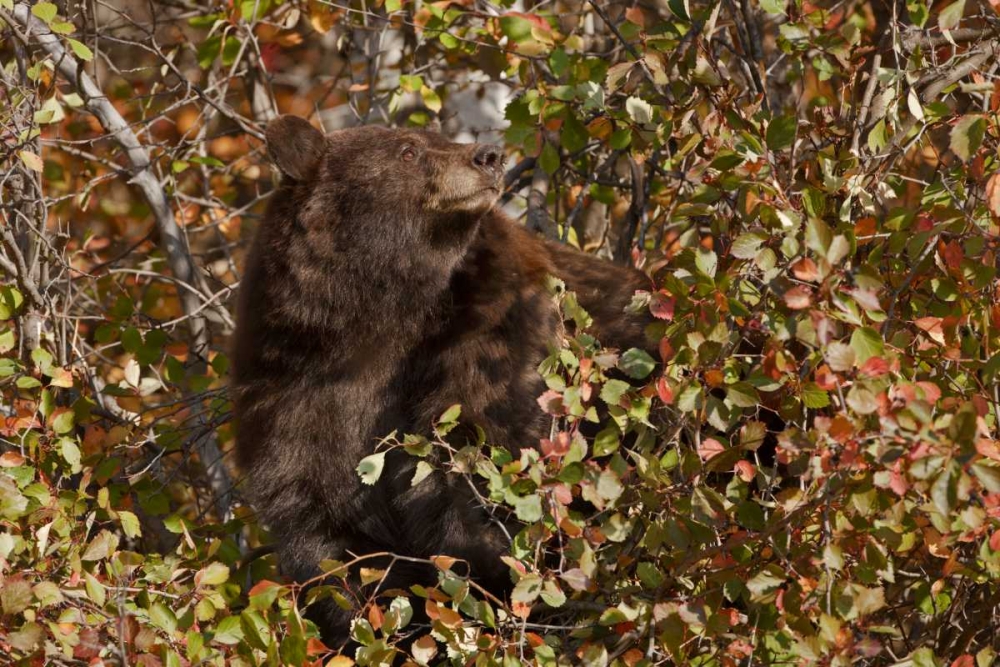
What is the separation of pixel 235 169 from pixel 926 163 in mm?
3862

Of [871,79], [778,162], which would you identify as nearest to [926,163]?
[871,79]

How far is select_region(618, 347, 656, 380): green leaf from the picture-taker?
296 cm

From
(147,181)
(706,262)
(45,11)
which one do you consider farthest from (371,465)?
(147,181)

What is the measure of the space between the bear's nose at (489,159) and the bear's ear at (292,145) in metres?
0.60

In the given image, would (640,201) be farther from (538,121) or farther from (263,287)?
(263,287)

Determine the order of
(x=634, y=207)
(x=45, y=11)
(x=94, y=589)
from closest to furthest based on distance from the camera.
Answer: (x=94, y=589), (x=45, y=11), (x=634, y=207)

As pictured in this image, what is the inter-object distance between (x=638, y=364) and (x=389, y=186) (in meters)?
1.77

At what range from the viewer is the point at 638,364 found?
297cm

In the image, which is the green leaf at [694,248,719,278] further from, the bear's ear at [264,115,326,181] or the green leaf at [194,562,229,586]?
the bear's ear at [264,115,326,181]

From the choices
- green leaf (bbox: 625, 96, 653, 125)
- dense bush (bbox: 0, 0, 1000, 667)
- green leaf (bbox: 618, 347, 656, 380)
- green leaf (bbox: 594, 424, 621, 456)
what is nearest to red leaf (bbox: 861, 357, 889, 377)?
dense bush (bbox: 0, 0, 1000, 667)

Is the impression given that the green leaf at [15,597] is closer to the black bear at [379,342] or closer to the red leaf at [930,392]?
the black bear at [379,342]

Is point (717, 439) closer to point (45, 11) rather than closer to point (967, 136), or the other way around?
point (967, 136)

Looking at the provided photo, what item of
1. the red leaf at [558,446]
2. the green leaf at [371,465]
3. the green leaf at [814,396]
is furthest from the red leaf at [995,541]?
the green leaf at [371,465]

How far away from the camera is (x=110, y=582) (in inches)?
146
